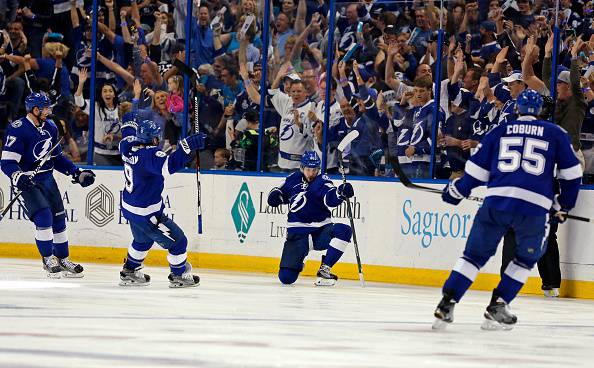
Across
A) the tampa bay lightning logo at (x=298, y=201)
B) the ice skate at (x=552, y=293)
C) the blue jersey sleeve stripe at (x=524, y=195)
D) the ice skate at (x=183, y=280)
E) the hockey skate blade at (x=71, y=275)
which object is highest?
the blue jersey sleeve stripe at (x=524, y=195)

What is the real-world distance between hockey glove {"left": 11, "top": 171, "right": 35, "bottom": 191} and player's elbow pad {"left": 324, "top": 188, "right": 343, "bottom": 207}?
2.42 m

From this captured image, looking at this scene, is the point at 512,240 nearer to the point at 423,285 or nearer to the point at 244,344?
the point at 423,285

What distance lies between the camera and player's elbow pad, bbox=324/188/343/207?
442 inches

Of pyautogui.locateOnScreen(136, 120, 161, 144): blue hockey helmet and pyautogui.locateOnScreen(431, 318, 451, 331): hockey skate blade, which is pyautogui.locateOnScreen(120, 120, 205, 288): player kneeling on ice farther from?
pyautogui.locateOnScreen(431, 318, 451, 331): hockey skate blade

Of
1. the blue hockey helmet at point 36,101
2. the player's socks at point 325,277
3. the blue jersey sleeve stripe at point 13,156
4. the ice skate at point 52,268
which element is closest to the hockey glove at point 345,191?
the player's socks at point 325,277

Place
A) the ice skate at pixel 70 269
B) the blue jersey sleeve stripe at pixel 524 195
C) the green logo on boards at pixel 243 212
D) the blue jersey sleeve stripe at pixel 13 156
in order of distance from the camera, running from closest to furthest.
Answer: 1. the blue jersey sleeve stripe at pixel 524 195
2. the blue jersey sleeve stripe at pixel 13 156
3. the ice skate at pixel 70 269
4. the green logo on boards at pixel 243 212

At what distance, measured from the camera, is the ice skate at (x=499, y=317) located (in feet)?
23.9

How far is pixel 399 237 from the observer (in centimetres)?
1193

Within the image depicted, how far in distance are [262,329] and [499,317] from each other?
1.38 m

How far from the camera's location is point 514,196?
7211 millimetres

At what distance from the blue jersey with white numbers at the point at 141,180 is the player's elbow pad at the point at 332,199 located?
1.72 metres

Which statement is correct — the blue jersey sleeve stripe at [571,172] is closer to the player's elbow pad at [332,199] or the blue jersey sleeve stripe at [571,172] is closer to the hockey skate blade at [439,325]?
the hockey skate blade at [439,325]

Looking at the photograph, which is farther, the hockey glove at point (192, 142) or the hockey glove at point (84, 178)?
the hockey glove at point (84, 178)

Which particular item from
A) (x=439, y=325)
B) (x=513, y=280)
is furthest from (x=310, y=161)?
(x=439, y=325)
